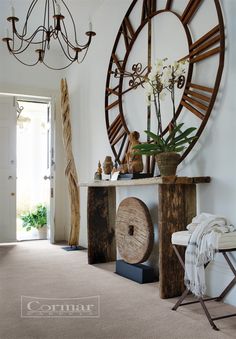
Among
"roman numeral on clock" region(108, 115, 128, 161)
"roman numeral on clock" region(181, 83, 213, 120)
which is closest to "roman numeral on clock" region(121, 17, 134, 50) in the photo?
"roman numeral on clock" region(108, 115, 128, 161)

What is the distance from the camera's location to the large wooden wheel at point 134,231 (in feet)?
9.87

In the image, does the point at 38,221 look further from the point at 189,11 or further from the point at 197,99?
the point at 189,11

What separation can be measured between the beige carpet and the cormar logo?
0.16ft

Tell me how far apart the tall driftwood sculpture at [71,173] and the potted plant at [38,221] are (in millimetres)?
1306

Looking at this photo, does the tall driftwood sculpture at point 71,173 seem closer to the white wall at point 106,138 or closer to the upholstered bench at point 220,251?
the white wall at point 106,138

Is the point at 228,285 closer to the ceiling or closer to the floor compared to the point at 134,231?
closer to the floor

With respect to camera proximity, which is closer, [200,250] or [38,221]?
[200,250]

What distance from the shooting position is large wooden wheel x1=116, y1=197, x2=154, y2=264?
3.01 m

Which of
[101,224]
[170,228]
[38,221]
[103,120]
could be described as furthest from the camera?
[38,221]

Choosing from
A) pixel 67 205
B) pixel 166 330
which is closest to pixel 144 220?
pixel 166 330

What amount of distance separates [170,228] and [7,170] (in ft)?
11.4

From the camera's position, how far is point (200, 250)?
212 centimetres

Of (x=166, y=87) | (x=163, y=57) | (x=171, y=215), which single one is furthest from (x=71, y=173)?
(x=171, y=215)

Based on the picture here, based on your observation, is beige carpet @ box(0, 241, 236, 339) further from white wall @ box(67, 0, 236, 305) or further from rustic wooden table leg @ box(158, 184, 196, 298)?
white wall @ box(67, 0, 236, 305)
